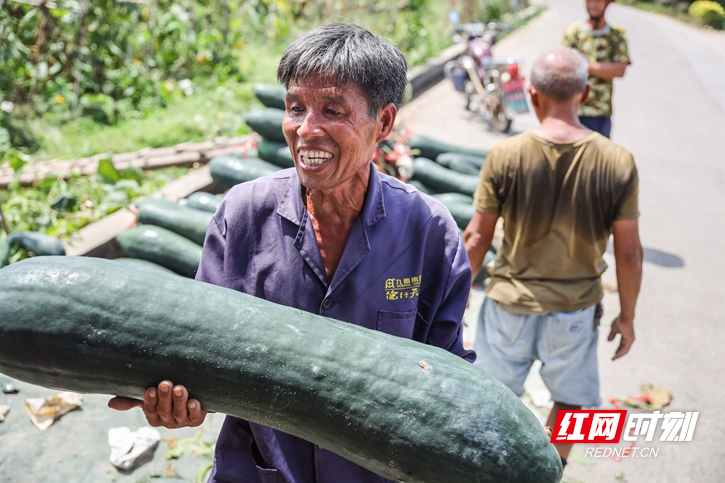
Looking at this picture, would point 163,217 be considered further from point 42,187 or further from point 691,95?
point 691,95

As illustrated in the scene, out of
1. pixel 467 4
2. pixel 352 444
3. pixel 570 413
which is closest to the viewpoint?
pixel 352 444

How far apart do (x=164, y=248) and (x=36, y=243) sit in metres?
0.75

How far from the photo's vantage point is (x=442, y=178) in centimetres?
564

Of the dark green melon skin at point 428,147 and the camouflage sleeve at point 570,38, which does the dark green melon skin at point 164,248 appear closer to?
the dark green melon skin at point 428,147

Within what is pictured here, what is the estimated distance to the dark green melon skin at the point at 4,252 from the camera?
3682mm

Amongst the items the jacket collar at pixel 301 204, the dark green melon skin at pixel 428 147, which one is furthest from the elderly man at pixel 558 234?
the dark green melon skin at pixel 428 147

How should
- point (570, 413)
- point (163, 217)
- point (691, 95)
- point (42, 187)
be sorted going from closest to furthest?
point (570, 413)
point (163, 217)
point (42, 187)
point (691, 95)

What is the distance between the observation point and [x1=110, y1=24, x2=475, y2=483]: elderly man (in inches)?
69.7

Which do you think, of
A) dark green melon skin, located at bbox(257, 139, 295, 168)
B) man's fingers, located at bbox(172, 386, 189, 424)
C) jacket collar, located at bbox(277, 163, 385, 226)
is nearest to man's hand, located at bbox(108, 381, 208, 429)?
man's fingers, located at bbox(172, 386, 189, 424)

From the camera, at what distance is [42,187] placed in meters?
5.53

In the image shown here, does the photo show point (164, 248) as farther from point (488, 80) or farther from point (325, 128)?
point (488, 80)

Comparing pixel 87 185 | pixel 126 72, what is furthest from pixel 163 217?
pixel 126 72

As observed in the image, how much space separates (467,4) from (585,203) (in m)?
14.6

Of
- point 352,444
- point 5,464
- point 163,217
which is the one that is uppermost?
point 352,444
